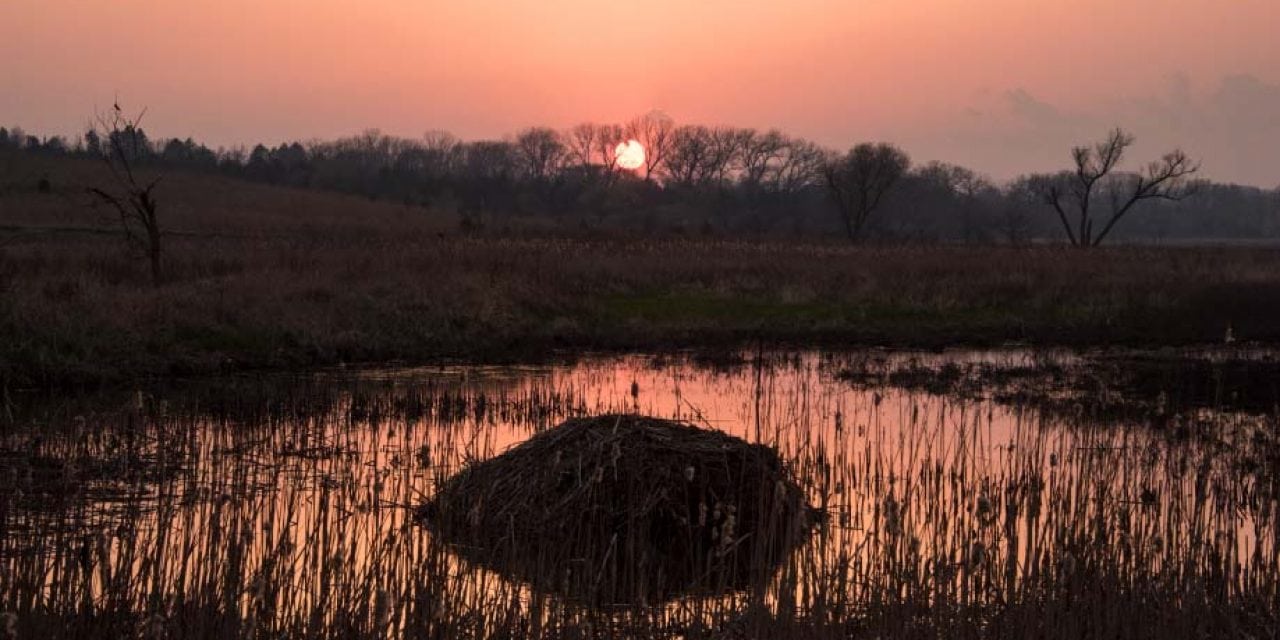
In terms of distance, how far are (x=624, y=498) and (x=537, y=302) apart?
19101mm

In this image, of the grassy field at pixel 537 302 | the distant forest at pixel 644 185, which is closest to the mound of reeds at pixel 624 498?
the grassy field at pixel 537 302

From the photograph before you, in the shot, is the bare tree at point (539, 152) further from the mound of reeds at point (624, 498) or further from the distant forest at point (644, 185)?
the mound of reeds at point (624, 498)

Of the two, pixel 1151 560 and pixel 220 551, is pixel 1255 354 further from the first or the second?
pixel 220 551

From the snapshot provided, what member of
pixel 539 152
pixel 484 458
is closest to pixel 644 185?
pixel 539 152

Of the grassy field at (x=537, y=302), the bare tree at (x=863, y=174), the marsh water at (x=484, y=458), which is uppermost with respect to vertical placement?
the bare tree at (x=863, y=174)

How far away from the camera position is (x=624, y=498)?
9.26m

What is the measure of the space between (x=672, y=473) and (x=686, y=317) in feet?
64.7

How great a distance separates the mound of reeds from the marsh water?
35 cm

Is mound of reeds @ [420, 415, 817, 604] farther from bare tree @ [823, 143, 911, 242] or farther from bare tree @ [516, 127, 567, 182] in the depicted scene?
bare tree @ [516, 127, 567, 182]

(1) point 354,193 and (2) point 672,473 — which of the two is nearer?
(2) point 672,473

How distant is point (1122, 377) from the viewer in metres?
21.3

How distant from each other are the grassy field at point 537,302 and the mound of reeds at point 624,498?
1150cm

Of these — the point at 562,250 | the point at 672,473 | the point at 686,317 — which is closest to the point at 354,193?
the point at 562,250

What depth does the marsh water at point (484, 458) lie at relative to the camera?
6652 millimetres
